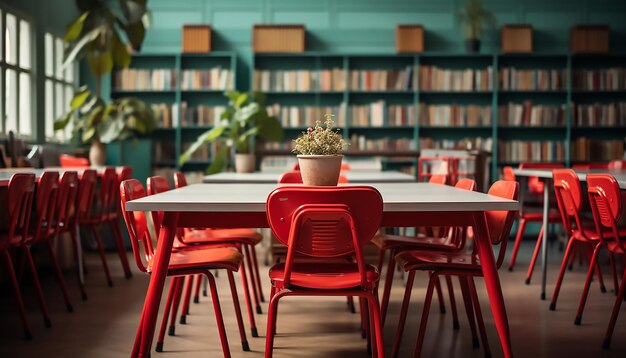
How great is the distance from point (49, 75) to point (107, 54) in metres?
0.89

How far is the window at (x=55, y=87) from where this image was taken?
7539 mm

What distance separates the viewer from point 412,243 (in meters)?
3.24

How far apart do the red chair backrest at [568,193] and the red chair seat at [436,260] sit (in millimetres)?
865

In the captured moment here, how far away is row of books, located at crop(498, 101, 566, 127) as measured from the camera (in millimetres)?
8438

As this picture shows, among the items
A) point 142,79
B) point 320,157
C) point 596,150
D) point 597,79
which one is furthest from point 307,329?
point 597,79

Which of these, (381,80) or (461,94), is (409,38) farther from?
(461,94)

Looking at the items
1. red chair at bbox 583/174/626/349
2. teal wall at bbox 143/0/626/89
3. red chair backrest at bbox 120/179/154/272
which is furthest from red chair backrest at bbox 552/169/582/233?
teal wall at bbox 143/0/626/89

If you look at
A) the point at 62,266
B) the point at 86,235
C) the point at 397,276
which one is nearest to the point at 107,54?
the point at 86,235

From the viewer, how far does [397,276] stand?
515 cm

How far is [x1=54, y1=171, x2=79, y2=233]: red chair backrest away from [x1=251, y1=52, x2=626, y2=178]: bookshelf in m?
4.15

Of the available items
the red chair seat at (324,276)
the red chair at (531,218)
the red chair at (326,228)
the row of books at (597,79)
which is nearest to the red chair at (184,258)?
the red chair seat at (324,276)

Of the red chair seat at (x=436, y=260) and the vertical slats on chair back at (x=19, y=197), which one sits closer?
the red chair seat at (x=436, y=260)

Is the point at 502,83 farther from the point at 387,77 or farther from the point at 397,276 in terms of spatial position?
the point at 397,276

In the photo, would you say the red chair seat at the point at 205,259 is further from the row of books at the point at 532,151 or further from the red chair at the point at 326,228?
the row of books at the point at 532,151
